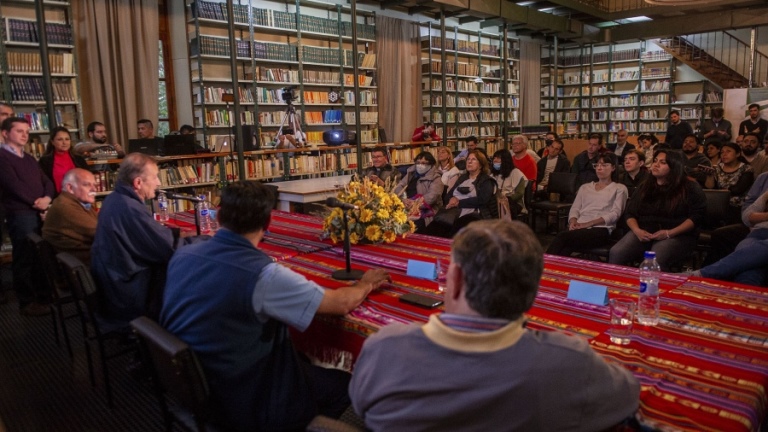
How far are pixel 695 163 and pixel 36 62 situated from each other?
781 cm

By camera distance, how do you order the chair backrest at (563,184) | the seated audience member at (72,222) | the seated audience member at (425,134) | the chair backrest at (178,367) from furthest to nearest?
the seated audience member at (425,134) → the chair backrest at (563,184) → the seated audience member at (72,222) → the chair backrest at (178,367)

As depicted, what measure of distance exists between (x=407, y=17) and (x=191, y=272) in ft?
33.2

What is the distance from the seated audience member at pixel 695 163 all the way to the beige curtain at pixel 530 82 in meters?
7.26

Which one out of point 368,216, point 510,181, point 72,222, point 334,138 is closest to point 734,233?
point 510,181

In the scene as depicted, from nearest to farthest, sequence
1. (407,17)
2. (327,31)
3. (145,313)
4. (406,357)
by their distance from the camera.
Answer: (406,357)
(145,313)
(327,31)
(407,17)

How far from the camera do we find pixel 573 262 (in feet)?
8.80

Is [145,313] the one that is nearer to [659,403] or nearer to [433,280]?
[433,280]

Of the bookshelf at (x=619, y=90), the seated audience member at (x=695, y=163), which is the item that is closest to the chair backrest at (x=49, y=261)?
the seated audience member at (x=695, y=163)

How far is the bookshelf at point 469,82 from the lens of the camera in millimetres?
11281

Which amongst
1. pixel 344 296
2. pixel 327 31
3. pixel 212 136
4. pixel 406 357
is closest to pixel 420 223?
pixel 344 296

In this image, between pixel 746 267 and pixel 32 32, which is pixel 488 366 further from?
pixel 32 32

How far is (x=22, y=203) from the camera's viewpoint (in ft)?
14.6

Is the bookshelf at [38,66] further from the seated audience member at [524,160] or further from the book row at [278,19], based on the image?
the seated audience member at [524,160]

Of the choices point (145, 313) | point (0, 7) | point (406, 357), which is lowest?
point (145, 313)
